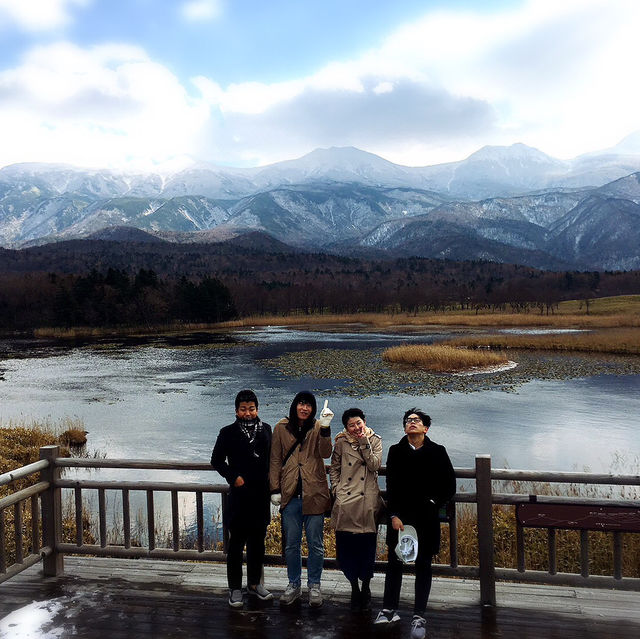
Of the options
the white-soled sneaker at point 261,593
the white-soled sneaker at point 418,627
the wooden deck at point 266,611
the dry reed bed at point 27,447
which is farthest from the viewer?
the dry reed bed at point 27,447

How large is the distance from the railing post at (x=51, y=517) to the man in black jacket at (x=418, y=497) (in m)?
4.05

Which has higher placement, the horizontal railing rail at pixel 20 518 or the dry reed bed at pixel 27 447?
the horizontal railing rail at pixel 20 518

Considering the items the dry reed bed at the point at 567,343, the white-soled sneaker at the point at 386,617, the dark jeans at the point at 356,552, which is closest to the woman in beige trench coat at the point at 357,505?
the dark jeans at the point at 356,552

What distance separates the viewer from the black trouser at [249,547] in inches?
251

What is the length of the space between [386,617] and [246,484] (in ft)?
6.41

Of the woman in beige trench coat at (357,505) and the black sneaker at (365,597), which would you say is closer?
the woman in beige trench coat at (357,505)

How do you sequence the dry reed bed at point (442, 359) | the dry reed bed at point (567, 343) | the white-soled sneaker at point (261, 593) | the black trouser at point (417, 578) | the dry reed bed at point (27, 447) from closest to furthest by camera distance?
1. the black trouser at point (417, 578)
2. the white-soled sneaker at point (261, 593)
3. the dry reed bed at point (27, 447)
4. the dry reed bed at point (442, 359)
5. the dry reed bed at point (567, 343)

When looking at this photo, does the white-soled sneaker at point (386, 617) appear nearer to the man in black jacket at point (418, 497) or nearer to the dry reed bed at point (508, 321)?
the man in black jacket at point (418, 497)

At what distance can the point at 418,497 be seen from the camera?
588cm

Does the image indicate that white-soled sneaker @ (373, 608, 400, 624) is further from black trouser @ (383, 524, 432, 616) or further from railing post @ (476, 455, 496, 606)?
railing post @ (476, 455, 496, 606)

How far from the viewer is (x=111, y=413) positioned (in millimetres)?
30125

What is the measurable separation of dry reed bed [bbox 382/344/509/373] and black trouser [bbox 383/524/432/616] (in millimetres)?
38921

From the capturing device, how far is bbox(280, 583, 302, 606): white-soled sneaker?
20.4 ft

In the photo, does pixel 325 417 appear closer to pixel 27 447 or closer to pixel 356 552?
pixel 356 552
